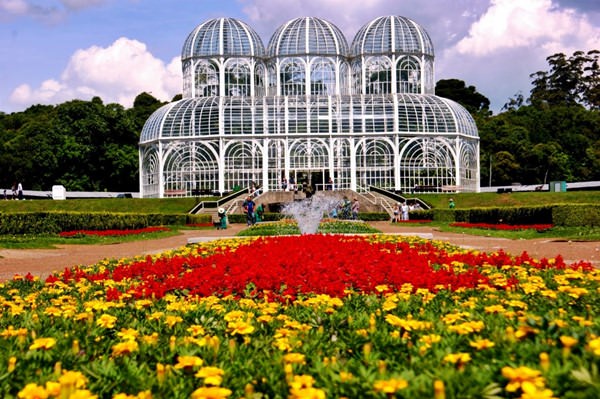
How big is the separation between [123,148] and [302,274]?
56.6 m

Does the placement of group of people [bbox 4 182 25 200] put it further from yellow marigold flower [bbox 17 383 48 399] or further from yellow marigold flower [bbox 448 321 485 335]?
yellow marigold flower [bbox 17 383 48 399]

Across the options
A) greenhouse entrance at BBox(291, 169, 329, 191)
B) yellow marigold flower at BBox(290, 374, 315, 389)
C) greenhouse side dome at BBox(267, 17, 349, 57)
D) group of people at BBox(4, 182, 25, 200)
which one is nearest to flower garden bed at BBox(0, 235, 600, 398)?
yellow marigold flower at BBox(290, 374, 315, 389)

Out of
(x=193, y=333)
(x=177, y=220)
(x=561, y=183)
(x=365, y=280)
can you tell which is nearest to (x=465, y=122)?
(x=561, y=183)

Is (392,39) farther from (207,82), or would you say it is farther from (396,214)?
(396,214)

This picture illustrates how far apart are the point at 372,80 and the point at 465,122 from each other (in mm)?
9522

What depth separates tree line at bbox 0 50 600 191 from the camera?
60.7 metres

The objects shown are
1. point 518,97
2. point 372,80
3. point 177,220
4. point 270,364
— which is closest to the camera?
point 270,364

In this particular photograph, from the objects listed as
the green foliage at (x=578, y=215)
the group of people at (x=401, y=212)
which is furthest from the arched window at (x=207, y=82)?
the green foliage at (x=578, y=215)

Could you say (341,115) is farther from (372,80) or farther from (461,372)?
(461,372)

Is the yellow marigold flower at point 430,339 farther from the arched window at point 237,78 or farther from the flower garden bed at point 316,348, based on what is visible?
the arched window at point 237,78

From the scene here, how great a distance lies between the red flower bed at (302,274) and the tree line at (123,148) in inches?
2106

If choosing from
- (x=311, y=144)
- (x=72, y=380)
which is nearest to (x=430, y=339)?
(x=72, y=380)

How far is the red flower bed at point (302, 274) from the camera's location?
667 centimetres

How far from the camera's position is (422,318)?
443 cm
